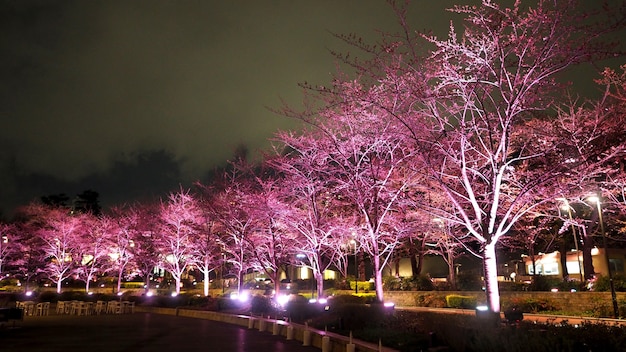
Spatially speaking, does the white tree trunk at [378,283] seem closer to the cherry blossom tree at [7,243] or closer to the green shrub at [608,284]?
the green shrub at [608,284]

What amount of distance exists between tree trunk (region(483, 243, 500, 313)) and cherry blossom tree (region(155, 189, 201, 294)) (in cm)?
2650

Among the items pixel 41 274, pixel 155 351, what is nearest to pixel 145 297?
pixel 41 274

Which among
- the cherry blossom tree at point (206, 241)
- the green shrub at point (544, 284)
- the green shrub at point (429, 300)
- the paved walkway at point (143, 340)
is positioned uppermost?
the cherry blossom tree at point (206, 241)

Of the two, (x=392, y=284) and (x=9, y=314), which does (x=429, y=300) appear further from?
(x=9, y=314)

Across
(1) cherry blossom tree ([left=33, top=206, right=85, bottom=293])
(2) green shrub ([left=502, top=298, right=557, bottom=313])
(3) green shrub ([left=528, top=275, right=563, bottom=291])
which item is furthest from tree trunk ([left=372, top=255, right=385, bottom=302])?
(1) cherry blossom tree ([left=33, top=206, right=85, bottom=293])

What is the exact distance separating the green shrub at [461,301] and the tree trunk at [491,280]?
1389 cm

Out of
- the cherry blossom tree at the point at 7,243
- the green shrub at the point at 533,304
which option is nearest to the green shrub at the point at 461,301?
the green shrub at the point at 533,304

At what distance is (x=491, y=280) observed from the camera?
12.6 meters

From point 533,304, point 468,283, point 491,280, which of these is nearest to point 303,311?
point 491,280

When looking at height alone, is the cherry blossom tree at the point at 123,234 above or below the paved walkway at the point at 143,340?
above

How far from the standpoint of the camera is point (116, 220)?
45906mm

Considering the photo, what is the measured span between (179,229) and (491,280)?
2928 cm

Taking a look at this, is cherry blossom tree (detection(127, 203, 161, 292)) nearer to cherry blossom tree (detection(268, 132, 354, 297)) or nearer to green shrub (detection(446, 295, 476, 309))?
cherry blossom tree (detection(268, 132, 354, 297))

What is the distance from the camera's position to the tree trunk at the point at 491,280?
483 inches
